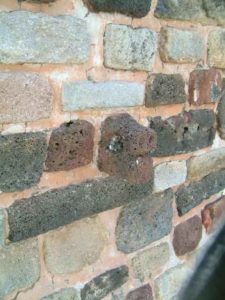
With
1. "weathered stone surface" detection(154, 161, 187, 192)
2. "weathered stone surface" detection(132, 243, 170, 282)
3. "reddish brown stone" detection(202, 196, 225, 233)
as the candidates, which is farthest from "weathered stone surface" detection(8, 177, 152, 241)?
"reddish brown stone" detection(202, 196, 225, 233)

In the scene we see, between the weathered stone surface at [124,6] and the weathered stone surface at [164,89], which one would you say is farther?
the weathered stone surface at [164,89]

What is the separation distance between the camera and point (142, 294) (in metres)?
2.05

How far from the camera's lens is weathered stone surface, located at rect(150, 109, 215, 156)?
6.59ft

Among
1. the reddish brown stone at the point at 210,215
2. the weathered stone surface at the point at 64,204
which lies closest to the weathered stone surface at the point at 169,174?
the weathered stone surface at the point at 64,204

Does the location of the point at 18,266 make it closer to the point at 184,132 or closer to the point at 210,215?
the point at 184,132

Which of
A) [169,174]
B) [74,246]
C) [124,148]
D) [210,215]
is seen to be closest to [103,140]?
[124,148]

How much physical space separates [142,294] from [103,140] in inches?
27.5

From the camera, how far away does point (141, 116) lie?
1896 millimetres

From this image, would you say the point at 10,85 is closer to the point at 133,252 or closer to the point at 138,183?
the point at 138,183

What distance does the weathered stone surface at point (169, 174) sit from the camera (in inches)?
80.7

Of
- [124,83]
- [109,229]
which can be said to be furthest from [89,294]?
[124,83]

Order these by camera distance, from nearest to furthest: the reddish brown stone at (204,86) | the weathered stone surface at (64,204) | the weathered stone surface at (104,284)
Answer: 1. the weathered stone surface at (64,204)
2. the weathered stone surface at (104,284)
3. the reddish brown stone at (204,86)

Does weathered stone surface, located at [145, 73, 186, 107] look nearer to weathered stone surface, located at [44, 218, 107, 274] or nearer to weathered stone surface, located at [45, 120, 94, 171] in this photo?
weathered stone surface, located at [45, 120, 94, 171]

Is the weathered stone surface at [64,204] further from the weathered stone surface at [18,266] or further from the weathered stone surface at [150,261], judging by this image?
the weathered stone surface at [150,261]
